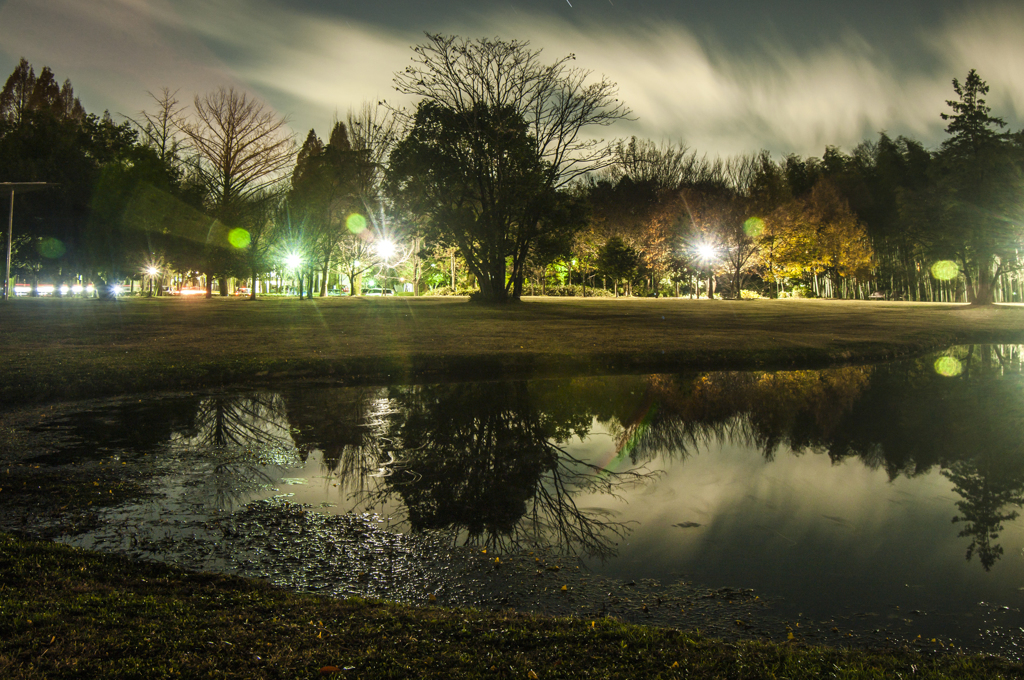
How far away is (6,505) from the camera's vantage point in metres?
6.69

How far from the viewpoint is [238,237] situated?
166 ft

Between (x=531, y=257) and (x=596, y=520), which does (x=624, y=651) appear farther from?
(x=531, y=257)

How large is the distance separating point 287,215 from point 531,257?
62.5 ft

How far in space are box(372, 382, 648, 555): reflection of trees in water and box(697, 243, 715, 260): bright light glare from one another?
51.5 meters

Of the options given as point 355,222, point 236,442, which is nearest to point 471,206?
point 355,222

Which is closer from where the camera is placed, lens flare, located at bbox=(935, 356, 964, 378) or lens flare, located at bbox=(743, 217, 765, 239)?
lens flare, located at bbox=(935, 356, 964, 378)

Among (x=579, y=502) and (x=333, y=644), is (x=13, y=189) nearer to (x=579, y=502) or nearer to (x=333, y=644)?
(x=579, y=502)

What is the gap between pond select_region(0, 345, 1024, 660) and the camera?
17.1 ft

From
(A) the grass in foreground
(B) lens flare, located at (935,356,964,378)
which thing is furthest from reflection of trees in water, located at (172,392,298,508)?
(B) lens flare, located at (935,356,964,378)

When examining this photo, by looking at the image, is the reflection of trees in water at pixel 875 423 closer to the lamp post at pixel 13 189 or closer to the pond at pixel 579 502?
the pond at pixel 579 502

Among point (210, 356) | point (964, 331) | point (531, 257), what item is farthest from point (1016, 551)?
point (531, 257)

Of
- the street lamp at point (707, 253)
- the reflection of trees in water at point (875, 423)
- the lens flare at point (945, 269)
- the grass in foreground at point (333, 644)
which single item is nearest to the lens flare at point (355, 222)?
the street lamp at point (707, 253)

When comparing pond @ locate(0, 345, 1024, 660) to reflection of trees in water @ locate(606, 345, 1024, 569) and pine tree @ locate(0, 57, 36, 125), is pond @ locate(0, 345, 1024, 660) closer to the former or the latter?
reflection of trees in water @ locate(606, 345, 1024, 569)

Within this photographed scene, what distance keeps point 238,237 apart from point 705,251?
130ft
